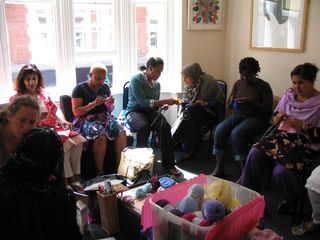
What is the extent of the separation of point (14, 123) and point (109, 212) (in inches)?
33.7

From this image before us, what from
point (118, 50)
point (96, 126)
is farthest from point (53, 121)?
point (118, 50)

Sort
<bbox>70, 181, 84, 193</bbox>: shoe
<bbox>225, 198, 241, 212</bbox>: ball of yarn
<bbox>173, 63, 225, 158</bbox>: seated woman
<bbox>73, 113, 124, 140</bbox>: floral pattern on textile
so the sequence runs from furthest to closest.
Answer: <bbox>173, 63, 225, 158</bbox>: seated woman < <bbox>73, 113, 124, 140</bbox>: floral pattern on textile < <bbox>70, 181, 84, 193</bbox>: shoe < <bbox>225, 198, 241, 212</bbox>: ball of yarn

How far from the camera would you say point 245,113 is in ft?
10.5

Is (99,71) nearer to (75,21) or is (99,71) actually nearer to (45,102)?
(45,102)

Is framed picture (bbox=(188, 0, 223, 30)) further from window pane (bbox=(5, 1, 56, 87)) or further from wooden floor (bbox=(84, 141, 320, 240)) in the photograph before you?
window pane (bbox=(5, 1, 56, 87))

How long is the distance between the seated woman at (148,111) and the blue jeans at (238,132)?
18.2 inches

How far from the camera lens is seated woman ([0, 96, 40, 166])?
1.79 metres

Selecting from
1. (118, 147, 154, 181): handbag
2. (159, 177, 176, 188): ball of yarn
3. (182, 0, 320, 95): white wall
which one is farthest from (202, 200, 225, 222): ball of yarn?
(182, 0, 320, 95): white wall

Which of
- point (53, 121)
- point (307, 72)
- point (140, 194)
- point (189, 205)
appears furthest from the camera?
point (53, 121)

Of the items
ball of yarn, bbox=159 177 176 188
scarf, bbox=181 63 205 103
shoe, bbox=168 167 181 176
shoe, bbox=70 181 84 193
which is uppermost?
scarf, bbox=181 63 205 103

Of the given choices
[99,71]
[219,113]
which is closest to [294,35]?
[219,113]

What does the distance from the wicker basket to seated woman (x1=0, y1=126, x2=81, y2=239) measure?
2.42 ft

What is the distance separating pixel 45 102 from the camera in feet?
9.59

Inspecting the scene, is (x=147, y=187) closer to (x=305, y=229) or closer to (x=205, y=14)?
(x=305, y=229)
